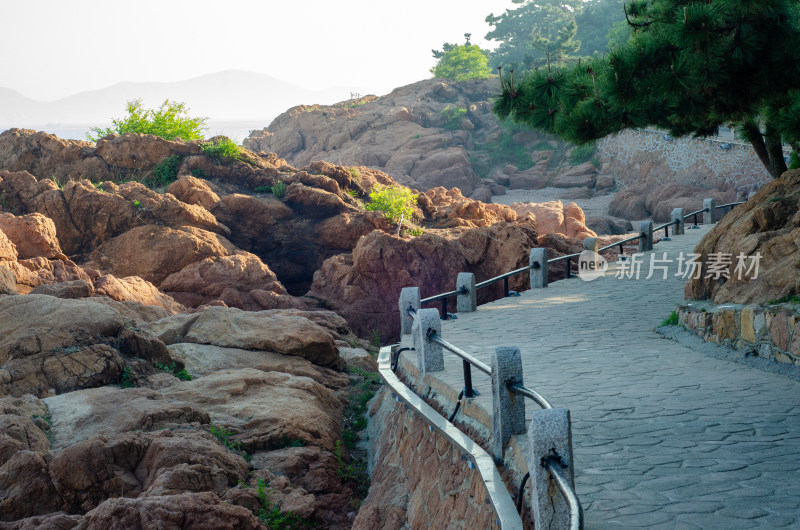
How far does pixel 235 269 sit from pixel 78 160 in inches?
357

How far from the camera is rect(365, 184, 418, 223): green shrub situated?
23.7 m

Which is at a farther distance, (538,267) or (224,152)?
(224,152)

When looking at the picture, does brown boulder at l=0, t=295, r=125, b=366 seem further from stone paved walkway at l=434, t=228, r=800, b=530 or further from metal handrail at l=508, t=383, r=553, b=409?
metal handrail at l=508, t=383, r=553, b=409

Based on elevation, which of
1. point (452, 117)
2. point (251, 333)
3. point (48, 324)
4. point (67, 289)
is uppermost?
point (452, 117)

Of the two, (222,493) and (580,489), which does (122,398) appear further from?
(580,489)

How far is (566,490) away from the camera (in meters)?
3.92

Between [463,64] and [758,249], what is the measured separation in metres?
61.2

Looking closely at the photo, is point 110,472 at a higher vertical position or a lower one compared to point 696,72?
lower

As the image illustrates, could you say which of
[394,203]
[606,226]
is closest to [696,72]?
[394,203]

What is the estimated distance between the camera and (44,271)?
15.9 m

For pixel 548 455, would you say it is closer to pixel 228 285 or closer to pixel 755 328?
pixel 755 328

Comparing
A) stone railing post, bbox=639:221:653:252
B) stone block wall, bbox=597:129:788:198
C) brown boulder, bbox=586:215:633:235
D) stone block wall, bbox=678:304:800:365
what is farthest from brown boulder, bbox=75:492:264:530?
stone block wall, bbox=597:129:788:198

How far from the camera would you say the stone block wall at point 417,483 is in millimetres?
6414

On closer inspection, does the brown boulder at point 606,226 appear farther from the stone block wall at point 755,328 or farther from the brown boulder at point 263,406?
the brown boulder at point 263,406
